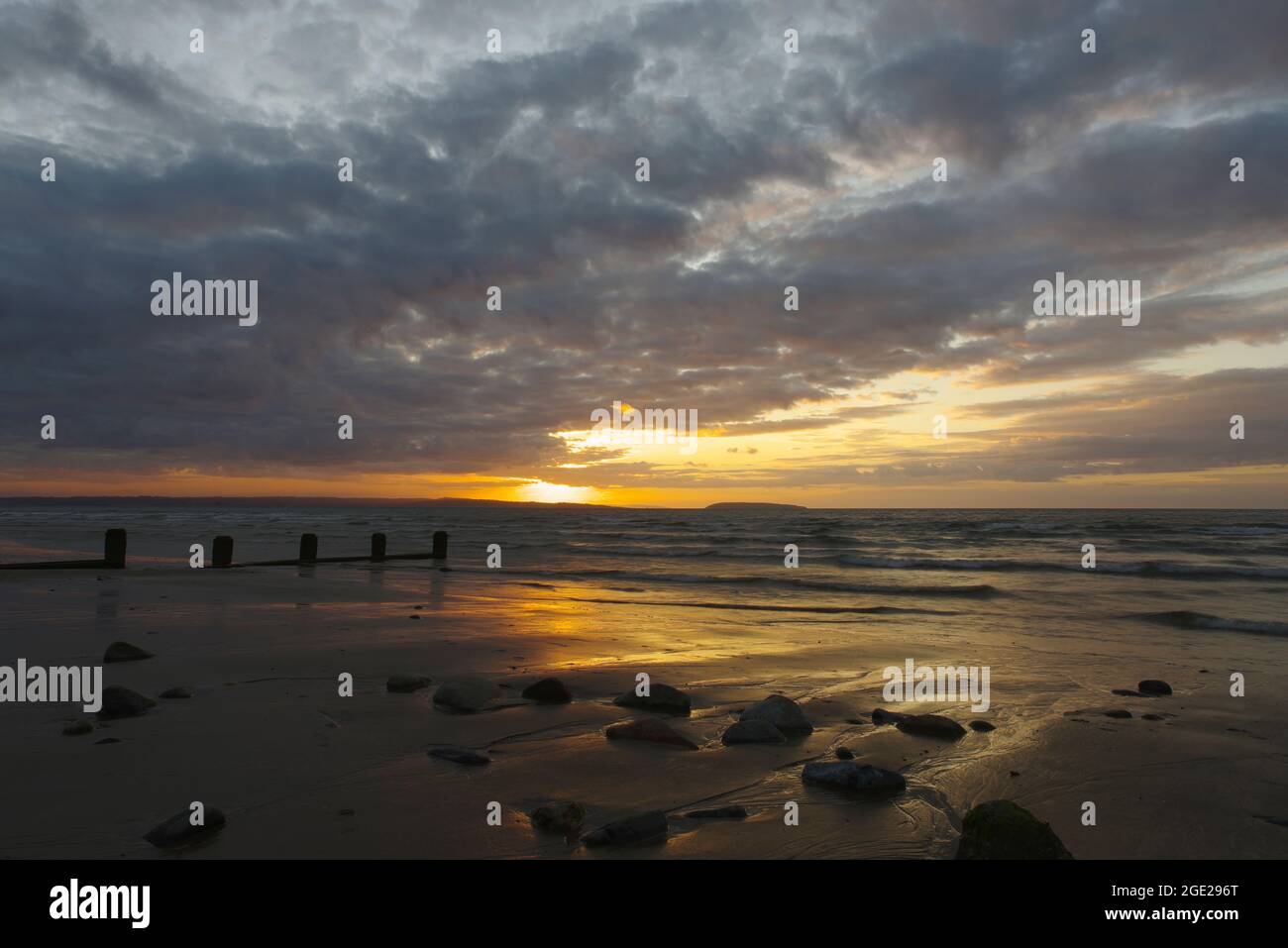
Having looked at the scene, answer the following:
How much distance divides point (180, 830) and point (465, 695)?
116 inches

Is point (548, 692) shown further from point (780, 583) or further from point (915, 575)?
point (915, 575)

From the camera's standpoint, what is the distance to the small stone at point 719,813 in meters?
4.13

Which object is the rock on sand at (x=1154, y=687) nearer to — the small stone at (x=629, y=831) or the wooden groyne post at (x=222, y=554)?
the small stone at (x=629, y=831)

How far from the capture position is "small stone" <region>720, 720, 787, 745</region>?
559 centimetres

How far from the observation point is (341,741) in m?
5.32

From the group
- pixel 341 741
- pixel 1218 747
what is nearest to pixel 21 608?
pixel 341 741

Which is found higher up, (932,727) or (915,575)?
(932,727)

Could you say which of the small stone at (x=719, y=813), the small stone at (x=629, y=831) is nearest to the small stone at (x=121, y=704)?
the small stone at (x=629, y=831)

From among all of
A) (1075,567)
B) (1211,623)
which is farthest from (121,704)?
(1075,567)

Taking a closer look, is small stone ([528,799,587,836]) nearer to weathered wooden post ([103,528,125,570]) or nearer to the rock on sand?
the rock on sand

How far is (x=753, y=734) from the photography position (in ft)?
18.4

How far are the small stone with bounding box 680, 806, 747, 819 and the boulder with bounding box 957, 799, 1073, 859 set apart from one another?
1141 millimetres

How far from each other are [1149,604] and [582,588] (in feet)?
43.1
